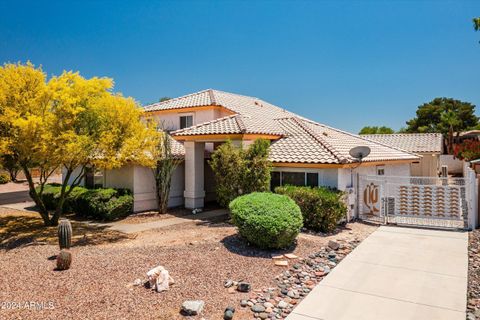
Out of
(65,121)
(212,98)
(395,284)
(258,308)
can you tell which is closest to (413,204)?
(395,284)

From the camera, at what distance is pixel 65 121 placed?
11.9 m

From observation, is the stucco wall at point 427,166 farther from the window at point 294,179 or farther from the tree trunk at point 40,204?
the tree trunk at point 40,204

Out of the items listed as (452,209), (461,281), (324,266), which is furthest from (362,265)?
(452,209)

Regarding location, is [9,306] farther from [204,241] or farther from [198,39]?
[198,39]

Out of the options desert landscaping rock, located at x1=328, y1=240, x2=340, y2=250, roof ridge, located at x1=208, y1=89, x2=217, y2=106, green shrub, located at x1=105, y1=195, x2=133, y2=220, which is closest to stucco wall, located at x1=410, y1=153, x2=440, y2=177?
roof ridge, located at x1=208, y1=89, x2=217, y2=106

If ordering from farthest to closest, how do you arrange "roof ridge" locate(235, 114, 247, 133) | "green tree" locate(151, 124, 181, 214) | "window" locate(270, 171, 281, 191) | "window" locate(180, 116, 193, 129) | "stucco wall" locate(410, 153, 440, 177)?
"stucco wall" locate(410, 153, 440, 177) → "window" locate(180, 116, 193, 129) → "green tree" locate(151, 124, 181, 214) → "window" locate(270, 171, 281, 191) → "roof ridge" locate(235, 114, 247, 133)

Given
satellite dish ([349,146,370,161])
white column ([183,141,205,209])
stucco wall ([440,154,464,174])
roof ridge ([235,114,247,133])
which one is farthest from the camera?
stucco wall ([440,154,464,174])

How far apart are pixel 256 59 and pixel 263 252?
17.2 meters

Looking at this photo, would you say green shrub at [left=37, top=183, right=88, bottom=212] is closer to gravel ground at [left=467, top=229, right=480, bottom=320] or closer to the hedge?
the hedge

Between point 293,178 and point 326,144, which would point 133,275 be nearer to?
point 293,178

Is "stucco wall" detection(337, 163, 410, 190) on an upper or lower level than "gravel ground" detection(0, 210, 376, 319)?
upper

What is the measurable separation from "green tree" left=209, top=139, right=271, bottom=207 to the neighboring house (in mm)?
22087

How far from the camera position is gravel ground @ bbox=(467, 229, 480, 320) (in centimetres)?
650

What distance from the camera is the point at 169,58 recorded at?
23141 mm
